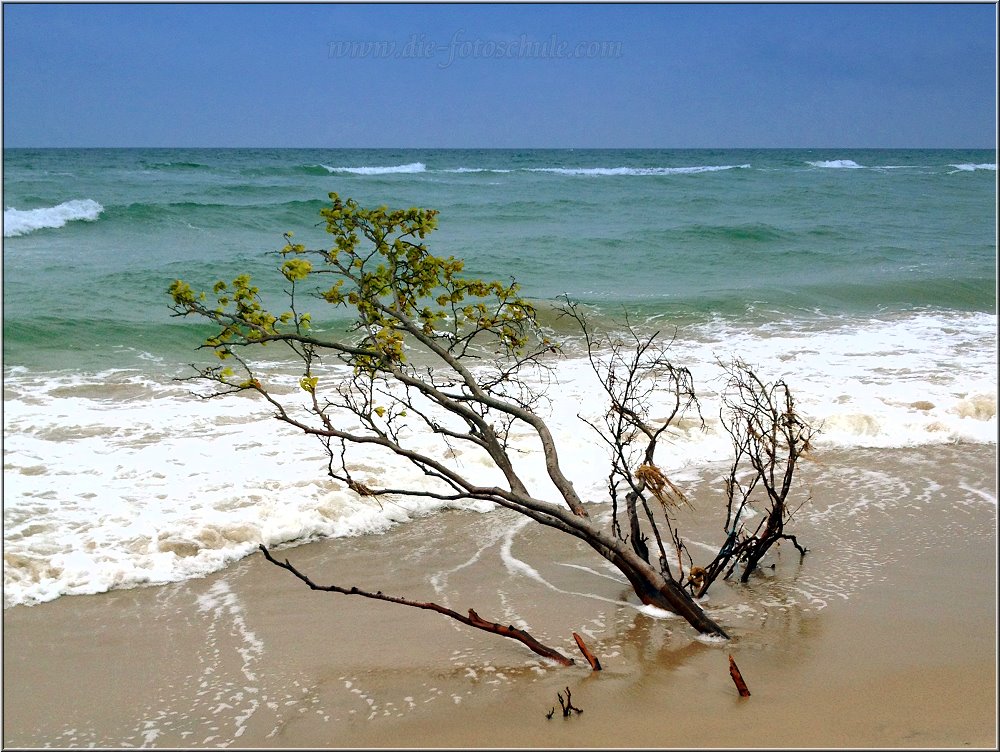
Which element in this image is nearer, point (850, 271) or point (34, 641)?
point (34, 641)

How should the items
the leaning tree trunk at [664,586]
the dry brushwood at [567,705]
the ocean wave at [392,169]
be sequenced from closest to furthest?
the dry brushwood at [567,705] < the leaning tree trunk at [664,586] < the ocean wave at [392,169]

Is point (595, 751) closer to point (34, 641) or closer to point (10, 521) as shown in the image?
point (34, 641)

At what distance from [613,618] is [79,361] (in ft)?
29.2

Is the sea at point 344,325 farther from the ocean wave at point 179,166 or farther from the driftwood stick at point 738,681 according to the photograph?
the ocean wave at point 179,166

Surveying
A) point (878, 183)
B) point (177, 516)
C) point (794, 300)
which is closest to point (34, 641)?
point (177, 516)

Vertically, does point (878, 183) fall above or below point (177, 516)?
above

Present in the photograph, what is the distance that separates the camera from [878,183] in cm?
4581

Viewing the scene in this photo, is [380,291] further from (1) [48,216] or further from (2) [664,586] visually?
(1) [48,216]

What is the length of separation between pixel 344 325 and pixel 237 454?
256 inches

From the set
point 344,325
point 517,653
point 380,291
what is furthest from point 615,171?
point 517,653

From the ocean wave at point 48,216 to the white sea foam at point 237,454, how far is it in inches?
575

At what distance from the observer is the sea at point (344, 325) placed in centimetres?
657

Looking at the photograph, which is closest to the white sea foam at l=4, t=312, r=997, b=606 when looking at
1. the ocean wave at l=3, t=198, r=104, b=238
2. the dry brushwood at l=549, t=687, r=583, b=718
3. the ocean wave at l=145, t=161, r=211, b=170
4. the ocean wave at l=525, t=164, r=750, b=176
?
the dry brushwood at l=549, t=687, r=583, b=718

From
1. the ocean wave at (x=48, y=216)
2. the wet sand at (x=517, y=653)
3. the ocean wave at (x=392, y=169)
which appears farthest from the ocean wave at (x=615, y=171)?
the wet sand at (x=517, y=653)
